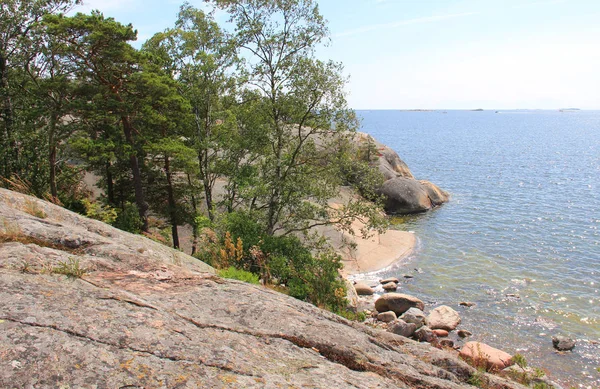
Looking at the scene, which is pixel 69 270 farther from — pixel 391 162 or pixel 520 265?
pixel 391 162

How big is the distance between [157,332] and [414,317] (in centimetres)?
1640

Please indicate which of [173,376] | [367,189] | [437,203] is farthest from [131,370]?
[437,203]

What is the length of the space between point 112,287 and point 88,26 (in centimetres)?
1434

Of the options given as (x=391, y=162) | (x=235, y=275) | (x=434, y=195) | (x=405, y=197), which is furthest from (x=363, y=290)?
(x=391, y=162)

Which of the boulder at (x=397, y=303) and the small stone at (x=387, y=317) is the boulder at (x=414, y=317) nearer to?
the small stone at (x=387, y=317)

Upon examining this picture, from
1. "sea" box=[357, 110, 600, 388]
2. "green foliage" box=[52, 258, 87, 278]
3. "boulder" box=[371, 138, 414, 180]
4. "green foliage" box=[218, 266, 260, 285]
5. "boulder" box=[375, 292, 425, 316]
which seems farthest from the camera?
"boulder" box=[371, 138, 414, 180]

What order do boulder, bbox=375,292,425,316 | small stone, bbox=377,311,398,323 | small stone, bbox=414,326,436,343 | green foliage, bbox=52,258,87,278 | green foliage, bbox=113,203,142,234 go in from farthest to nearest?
boulder, bbox=375,292,425,316 < small stone, bbox=377,311,398,323 < green foliage, bbox=113,203,142,234 < small stone, bbox=414,326,436,343 < green foliage, bbox=52,258,87,278

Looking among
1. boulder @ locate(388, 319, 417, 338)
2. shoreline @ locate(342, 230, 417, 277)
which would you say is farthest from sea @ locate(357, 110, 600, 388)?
boulder @ locate(388, 319, 417, 338)

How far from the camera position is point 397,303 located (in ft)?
66.6

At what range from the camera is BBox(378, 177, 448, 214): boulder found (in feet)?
130

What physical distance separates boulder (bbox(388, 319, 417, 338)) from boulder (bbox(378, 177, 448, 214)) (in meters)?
22.5

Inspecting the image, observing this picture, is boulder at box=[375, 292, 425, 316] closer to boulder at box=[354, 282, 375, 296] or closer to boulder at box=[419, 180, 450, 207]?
boulder at box=[354, 282, 375, 296]

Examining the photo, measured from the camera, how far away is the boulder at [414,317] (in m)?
18.5

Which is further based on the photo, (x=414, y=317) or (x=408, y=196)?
(x=408, y=196)
